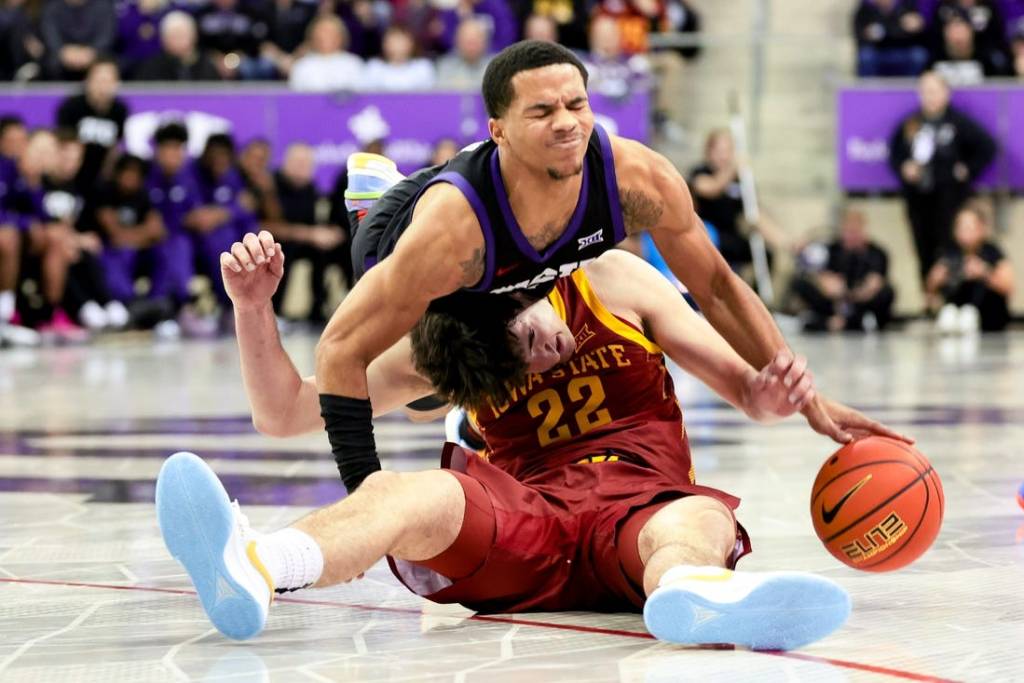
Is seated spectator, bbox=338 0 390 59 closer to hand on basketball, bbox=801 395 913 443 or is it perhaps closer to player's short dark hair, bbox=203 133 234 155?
player's short dark hair, bbox=203 133 234 155

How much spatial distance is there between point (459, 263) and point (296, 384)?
0.96 meters

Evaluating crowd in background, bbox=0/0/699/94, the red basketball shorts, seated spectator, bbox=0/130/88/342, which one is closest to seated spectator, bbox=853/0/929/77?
crowd in background, bbox=0/0/699/94

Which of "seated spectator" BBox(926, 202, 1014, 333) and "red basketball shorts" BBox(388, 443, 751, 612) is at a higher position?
"red basketball shorts" BBox(388, 443, 751, 612)

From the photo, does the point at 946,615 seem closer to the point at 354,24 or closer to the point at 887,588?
the point at 887,588

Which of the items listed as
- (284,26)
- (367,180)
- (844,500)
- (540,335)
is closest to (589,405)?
(540,335)

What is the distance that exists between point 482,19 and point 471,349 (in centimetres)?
1167

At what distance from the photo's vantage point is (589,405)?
433 centimetres

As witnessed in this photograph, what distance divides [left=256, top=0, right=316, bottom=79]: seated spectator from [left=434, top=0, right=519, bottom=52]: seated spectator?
50.5 inches

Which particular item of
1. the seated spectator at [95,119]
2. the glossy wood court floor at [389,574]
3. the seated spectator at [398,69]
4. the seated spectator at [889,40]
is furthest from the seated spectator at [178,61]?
the glossy wood court floor at [389,574]

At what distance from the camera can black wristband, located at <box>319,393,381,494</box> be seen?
3.91 meters

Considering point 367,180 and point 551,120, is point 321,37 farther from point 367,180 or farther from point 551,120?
point 551,120

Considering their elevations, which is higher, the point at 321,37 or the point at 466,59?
the point at 321,37

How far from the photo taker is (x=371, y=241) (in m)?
4.84

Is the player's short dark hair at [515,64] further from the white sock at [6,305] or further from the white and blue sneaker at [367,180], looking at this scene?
the white sock at [6,305]
